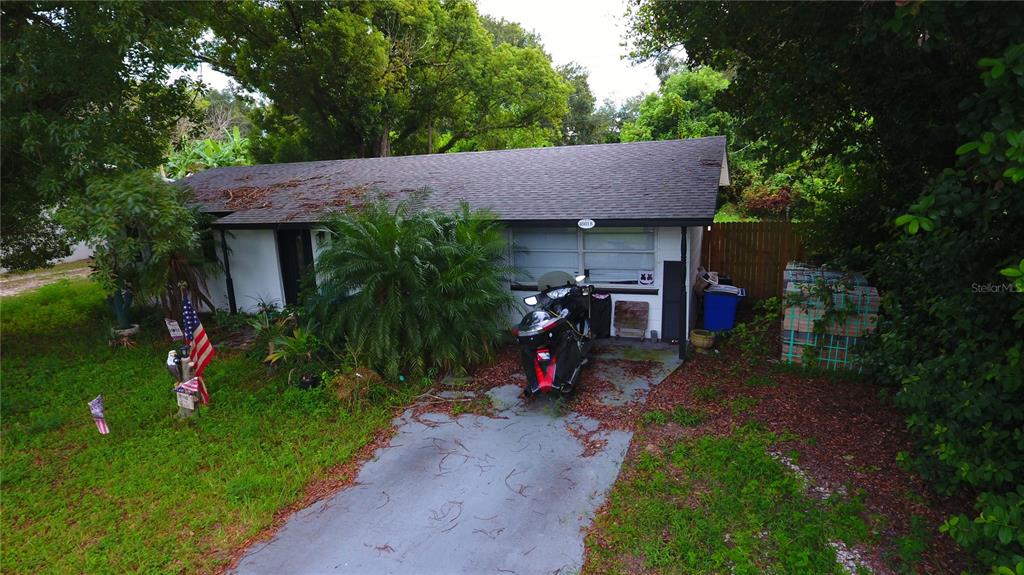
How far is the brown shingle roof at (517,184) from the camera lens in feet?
24.7

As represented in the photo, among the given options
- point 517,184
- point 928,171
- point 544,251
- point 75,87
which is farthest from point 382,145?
point 928,171

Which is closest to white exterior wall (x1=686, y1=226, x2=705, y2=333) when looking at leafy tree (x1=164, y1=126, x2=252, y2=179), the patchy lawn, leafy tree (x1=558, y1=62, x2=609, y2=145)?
the patchy lawn

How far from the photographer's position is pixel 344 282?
6.98m

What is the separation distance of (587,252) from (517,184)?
2.06 meters

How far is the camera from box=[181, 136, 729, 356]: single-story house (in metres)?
7.46

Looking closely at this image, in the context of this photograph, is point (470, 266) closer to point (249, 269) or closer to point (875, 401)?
point (875, 401)

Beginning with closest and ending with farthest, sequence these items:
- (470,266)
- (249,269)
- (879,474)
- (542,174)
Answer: (879,474) → (470,266) → (542,174) → (249,269)

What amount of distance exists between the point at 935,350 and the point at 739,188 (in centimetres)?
1387

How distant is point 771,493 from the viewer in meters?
4.18

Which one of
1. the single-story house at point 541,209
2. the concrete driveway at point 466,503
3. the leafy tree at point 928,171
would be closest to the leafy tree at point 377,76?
the single-story house at point 541,209

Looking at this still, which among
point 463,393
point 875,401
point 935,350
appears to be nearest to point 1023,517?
point 935,350

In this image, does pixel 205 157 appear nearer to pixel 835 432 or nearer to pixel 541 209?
pixel 541 209

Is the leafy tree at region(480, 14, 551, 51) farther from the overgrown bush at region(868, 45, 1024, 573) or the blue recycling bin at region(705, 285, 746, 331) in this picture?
the overgrown bush at region(868, 45, 1024, 573)

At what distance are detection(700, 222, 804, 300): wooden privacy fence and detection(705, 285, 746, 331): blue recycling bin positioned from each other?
223cm
